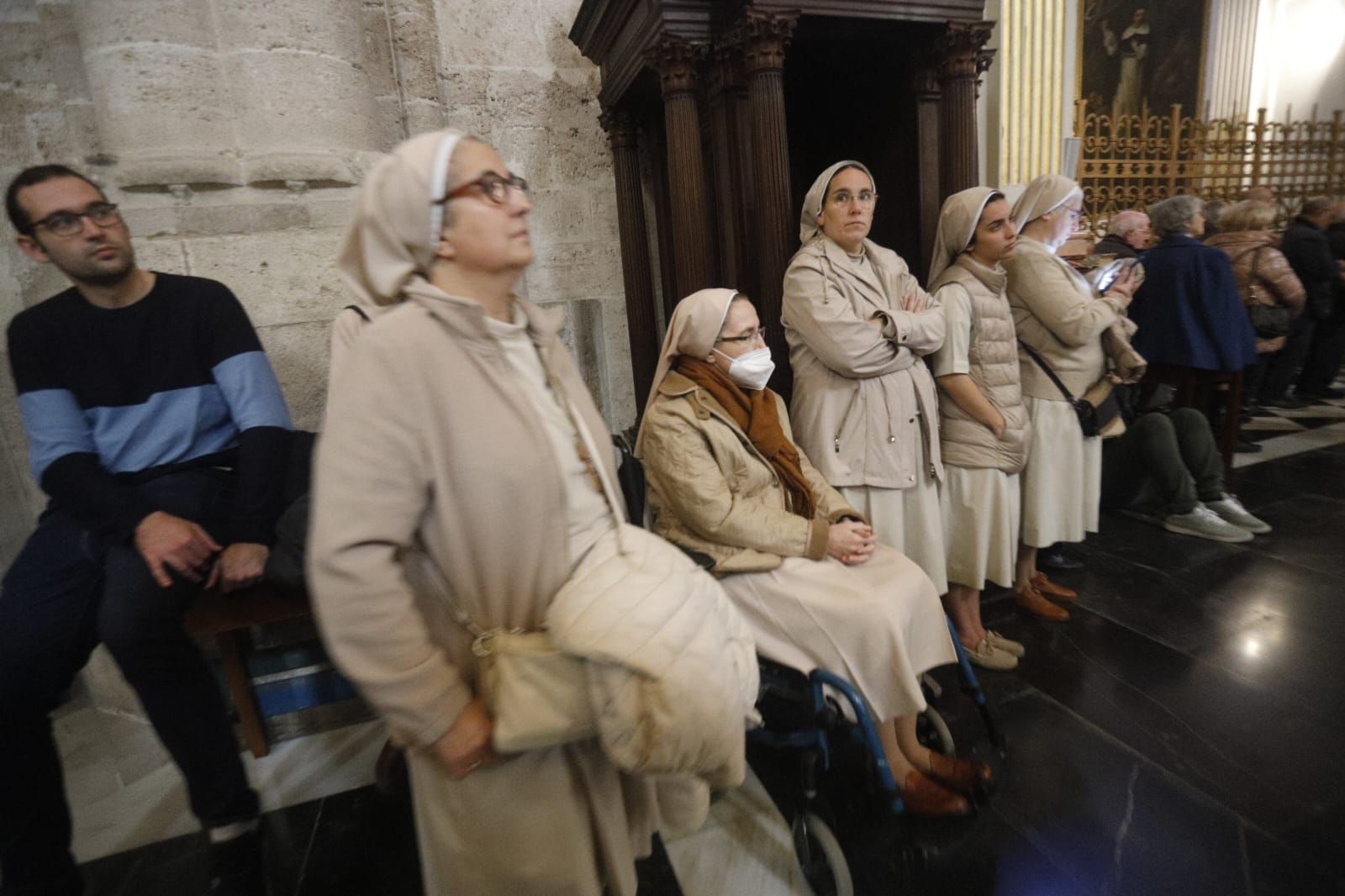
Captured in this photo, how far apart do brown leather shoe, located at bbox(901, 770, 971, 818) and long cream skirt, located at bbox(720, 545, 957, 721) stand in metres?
0.29

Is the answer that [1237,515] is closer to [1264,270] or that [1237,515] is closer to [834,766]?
[1264,270]

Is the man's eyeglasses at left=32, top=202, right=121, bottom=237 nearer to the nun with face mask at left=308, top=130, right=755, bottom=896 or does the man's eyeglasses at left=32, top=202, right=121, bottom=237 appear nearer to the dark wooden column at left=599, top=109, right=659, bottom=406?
the nun with face mask at left=308, top=130, right=755, bottom=896

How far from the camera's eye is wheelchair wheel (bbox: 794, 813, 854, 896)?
1.60 meters

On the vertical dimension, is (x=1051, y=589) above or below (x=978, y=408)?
below

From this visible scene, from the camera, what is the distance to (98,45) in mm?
2459

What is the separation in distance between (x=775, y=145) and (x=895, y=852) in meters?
2.50

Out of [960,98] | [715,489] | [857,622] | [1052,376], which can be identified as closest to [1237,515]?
[1052,376]

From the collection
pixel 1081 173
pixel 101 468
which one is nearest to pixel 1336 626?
pixel 101 468

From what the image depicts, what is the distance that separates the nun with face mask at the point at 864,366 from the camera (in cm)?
239

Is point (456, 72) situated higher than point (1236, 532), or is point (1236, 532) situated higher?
point (456, 72)

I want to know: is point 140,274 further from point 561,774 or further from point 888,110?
point 888,110

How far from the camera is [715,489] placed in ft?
6.29

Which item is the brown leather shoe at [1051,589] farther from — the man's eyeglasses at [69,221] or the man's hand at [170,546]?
the man's eyeglasses at [69,221]

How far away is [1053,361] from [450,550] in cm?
291
